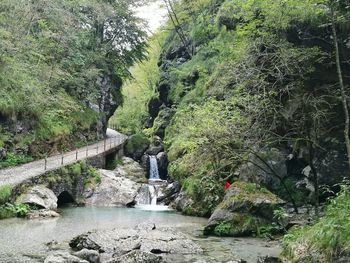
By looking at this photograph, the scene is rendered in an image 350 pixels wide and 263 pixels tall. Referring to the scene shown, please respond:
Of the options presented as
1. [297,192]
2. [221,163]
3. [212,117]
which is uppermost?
[212,117]

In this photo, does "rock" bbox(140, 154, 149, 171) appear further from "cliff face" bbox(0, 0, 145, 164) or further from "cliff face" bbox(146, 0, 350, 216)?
"cliff face" bbox(146, 0, 350, 216)

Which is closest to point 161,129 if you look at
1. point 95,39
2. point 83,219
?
point 95,39

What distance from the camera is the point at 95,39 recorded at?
39.8 metres

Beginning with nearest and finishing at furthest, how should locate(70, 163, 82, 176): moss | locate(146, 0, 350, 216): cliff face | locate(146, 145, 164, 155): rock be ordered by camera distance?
locate(146, 0, 350, 216): cliff face < locate(70, 163, 82, 176): moss < locate(146, 145, 164, 155): rock

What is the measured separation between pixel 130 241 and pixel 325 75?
10343mm

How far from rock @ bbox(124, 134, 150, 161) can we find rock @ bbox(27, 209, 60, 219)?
73.9ft

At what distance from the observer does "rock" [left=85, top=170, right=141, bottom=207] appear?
24609mm

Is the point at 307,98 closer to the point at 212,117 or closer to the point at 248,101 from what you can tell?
the point at 248,101

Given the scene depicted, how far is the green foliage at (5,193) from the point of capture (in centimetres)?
1736

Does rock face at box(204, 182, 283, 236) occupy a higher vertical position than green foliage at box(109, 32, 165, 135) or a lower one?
lower

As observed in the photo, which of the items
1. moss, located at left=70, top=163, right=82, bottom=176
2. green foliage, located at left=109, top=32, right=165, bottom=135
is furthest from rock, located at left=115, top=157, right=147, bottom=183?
green foliage, located at left=109, top=32, right=165, bottom=135

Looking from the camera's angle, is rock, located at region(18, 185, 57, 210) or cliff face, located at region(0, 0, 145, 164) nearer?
rock, located at region(18, 185, 57, 210)

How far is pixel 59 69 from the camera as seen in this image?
3225cm

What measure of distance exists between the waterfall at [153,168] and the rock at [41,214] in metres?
18.7
